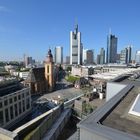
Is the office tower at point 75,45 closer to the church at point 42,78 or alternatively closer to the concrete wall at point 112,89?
the church at point 42,78

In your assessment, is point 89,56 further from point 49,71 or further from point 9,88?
point 9,88

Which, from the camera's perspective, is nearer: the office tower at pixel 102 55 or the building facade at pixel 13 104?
the building facade at pixel 13 104

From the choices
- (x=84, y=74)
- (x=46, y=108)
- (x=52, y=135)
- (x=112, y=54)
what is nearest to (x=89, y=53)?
(x=112, y=54)

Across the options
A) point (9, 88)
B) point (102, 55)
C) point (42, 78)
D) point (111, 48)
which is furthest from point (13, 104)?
point (102, 55)

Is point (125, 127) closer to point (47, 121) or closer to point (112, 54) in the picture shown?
point (47, 121)

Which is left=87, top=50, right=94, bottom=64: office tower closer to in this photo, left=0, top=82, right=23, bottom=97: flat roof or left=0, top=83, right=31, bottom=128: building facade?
left=0, top=83, right=31, bottom=128: building facade

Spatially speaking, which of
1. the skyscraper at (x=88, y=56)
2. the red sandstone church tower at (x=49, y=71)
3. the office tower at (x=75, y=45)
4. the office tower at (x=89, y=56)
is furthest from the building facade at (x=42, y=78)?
the office tower at (x=89, y=56)
